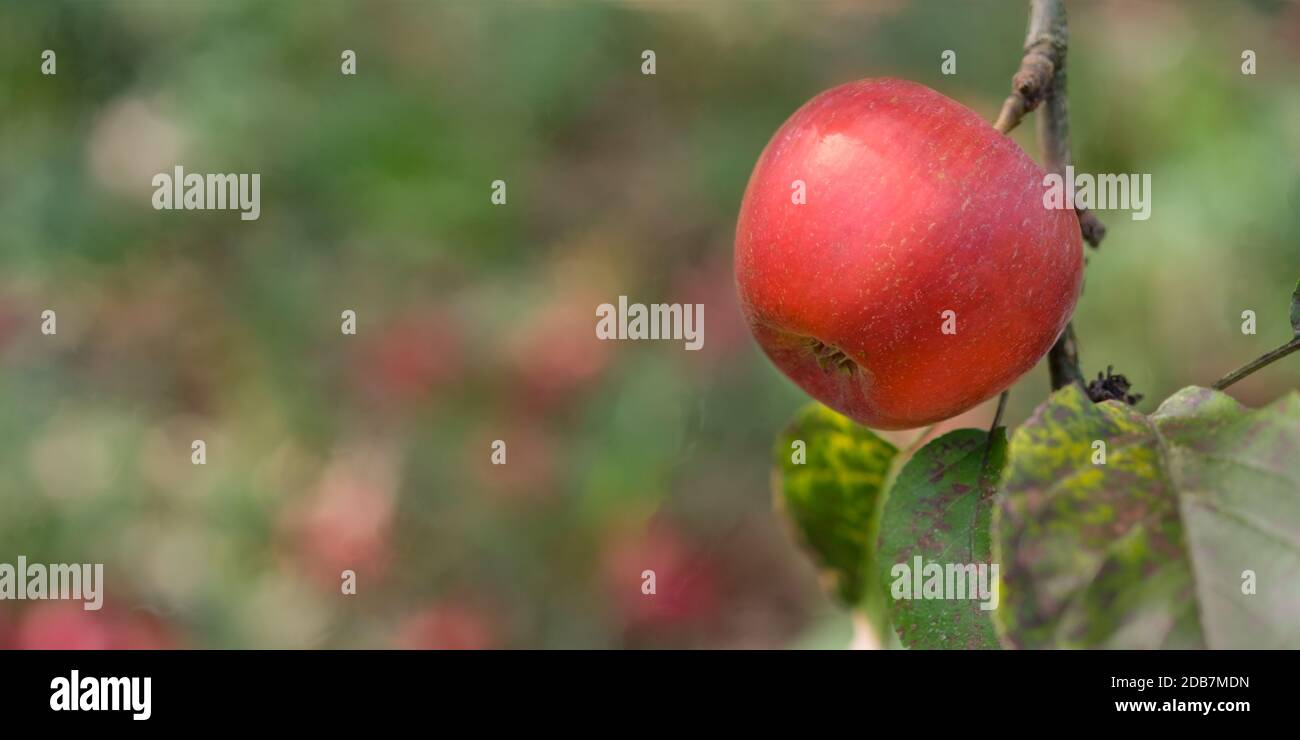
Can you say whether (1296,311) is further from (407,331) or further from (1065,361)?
(407,331)

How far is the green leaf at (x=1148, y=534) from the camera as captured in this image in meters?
0.43

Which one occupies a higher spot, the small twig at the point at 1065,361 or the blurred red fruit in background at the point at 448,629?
the small twig at the point at 1065,361

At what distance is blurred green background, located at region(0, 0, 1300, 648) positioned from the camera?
1.81 meters

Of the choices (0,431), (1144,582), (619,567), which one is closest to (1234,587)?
(1144,582)

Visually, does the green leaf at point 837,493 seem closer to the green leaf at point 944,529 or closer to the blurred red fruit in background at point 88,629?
the green leaf at point 944,529

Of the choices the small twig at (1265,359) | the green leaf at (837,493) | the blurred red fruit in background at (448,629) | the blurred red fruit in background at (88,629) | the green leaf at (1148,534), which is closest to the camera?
the green leaf at (1148,534)

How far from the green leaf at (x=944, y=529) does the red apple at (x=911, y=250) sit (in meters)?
0.03

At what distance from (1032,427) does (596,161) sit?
6.67 feet

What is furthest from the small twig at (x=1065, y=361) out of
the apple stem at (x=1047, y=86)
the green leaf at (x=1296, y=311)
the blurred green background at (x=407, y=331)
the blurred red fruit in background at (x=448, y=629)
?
the blurred red fruit in background at (x=448, y=629)

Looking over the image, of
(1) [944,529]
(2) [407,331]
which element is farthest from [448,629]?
(1) [944,529]

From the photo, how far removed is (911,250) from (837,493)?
12.1 inches

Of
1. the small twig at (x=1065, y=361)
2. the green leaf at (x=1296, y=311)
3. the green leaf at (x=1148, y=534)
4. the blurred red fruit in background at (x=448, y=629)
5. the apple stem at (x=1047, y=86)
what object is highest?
the apple stem at (x=1047, y=86)

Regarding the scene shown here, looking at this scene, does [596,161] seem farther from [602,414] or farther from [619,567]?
[619,567]
